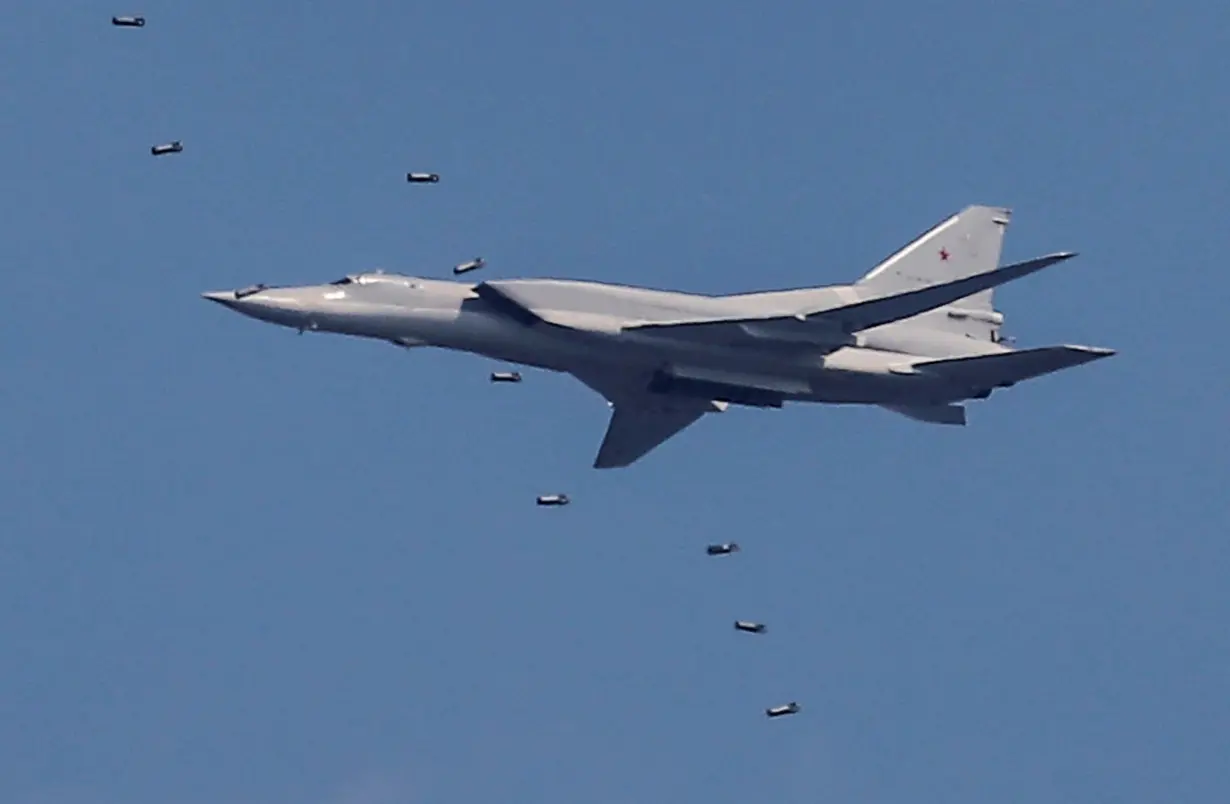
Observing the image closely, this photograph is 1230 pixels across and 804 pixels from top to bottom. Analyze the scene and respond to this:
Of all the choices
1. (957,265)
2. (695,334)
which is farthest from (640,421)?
(957,265)

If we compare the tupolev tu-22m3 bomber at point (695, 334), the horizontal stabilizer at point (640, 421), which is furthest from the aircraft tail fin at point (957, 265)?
the horizontal stabilizer at point (640, 421)

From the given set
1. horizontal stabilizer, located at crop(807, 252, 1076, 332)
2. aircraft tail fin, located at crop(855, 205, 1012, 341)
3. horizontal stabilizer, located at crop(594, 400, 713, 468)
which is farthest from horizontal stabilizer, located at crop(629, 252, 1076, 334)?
horizontal stabilizer, located at crop(594, 400, 713, 468)

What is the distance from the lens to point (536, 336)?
51.4 meters

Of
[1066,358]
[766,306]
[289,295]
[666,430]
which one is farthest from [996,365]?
[289,295]

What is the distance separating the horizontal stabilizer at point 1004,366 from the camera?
171ft

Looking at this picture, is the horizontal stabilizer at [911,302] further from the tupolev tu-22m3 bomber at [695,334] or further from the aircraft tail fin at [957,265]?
the aircraft tail fin at [957,265]

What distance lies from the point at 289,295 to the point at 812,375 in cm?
1201

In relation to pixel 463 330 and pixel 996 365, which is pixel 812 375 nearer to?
pixel 996 365

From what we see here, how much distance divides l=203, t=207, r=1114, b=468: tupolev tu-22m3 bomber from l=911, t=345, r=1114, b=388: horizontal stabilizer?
35mm

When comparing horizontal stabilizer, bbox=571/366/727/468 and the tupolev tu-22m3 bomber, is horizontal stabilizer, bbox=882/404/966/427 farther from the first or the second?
horizontal stabilizer, bbox=571/366/727/468

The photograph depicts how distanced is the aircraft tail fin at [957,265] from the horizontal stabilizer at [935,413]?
1907 millimetres

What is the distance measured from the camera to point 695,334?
51.2m

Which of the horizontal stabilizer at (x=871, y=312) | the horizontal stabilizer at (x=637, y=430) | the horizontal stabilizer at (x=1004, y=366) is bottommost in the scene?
the horizontal stabilizer at (x=637, y=430)

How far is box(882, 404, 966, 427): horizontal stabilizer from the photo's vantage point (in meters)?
55.0
